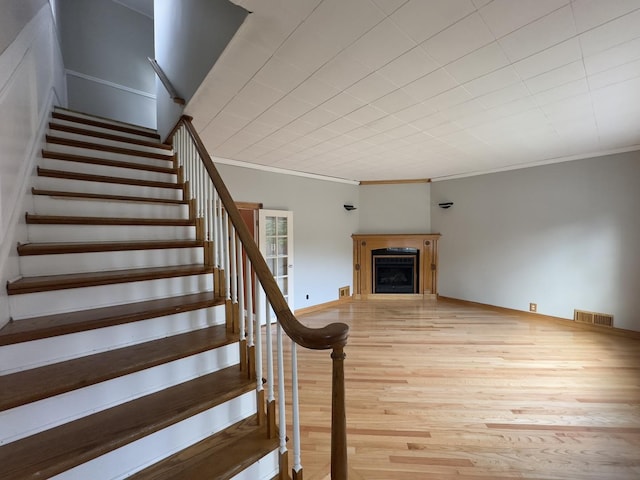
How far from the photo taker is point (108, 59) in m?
4.43

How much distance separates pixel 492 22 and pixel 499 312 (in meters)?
4.55

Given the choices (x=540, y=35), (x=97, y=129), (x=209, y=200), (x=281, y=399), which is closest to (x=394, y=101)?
(x=540, y=35)

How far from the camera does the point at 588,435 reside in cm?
183

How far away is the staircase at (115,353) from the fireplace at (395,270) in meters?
4.09

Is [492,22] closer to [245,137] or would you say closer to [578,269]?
[245,137]

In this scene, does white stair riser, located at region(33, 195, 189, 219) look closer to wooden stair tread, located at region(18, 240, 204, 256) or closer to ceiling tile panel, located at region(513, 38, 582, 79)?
wooden stair tread, located at region(18, 240, 204, 256)

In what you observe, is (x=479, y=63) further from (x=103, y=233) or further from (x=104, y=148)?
(x=104, y=148)

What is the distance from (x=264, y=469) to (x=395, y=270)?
4.77 metres

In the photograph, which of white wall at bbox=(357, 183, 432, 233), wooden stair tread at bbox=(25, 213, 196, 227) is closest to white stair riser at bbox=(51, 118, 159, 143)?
wooden stair tread at bbox=(25, 213, 196, 227)

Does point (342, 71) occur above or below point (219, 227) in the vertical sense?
above

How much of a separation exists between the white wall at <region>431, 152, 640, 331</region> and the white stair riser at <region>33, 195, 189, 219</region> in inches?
189

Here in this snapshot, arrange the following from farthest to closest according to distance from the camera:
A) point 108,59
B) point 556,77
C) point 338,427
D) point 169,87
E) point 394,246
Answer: point 394,246, point 108,59, point 169,87, point 556,77, point 338,427

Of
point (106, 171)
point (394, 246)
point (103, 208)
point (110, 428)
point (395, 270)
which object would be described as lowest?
point (110, 428)

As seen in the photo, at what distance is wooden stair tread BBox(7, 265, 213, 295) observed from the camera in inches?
52.2
